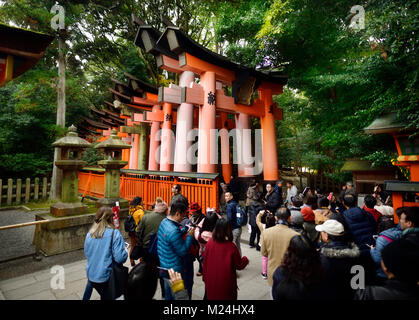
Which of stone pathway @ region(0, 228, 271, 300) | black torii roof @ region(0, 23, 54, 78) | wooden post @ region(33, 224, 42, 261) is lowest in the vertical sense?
stone pathway @ region(0, 228, 271, 300)

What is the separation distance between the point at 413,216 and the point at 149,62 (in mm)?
18675

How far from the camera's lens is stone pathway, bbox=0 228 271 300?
3.46 m

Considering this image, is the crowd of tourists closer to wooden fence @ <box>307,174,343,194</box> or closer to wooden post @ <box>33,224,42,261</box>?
wooden post @ <box>33,224,42,261</box>

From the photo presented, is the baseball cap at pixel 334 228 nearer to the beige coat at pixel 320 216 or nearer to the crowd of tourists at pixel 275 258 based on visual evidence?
the crowd of tourists at pixel 275 258

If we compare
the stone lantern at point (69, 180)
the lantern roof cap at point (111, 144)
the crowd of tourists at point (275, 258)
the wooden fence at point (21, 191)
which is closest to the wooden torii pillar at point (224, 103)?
the lantern roof cap at point (111, 144)

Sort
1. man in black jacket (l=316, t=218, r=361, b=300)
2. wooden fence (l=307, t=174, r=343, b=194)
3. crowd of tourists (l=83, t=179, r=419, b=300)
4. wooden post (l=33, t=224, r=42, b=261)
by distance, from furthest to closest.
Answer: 1. wooden fence (l=307, t=174, r=343, b=194)
2. wooden post (l=33, t=224, r=42, b=261)
3. man in black jacket (l=316, t=218, r=361, b=300)
4. crowd of tourists (l=83, t=179, r=419, b=300)

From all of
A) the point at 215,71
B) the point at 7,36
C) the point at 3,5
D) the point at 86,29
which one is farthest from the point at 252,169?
the point at 86,29

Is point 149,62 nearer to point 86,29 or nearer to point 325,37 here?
point 86,29

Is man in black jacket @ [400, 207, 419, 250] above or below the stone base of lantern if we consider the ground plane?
above

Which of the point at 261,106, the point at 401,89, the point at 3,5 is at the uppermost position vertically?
the point at 3,5

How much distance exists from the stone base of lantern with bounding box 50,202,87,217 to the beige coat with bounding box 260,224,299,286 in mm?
5120

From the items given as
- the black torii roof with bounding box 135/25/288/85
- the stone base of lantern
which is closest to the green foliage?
the black torii roof with bounding box 135/25/288/85

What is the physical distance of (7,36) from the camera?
404cm

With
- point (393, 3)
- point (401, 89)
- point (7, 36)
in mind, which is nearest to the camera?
point (7, 36)
